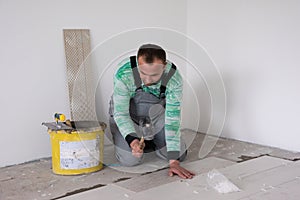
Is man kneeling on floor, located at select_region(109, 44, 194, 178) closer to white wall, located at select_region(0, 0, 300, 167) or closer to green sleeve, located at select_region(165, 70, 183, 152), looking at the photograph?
green sleeve, located at select_region(165, 70, 183, 152)

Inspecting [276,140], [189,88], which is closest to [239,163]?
[276,140]

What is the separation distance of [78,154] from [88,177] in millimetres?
118

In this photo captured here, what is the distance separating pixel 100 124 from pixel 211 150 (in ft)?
2.31

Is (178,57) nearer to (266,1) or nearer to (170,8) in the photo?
(170,8)

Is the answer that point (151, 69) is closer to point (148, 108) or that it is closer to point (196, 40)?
point (148, 108)

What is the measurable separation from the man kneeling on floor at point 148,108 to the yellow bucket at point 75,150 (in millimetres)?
145

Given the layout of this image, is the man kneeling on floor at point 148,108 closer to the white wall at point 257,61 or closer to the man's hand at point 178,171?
the man's hand at point 178,171

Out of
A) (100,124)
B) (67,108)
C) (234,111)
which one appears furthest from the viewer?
(234,111)

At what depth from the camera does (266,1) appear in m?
2.24

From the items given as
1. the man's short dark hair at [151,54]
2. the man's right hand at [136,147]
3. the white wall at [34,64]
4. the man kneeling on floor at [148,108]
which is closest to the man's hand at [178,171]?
the man kneeling on floor at [148,108]

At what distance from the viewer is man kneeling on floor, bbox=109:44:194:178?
1.71 meters

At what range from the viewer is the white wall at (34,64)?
1922 mm

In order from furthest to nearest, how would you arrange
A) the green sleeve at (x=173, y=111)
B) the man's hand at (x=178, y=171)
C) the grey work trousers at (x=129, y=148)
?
1. the grey work trousers at (x=129, y=148)
2. the green sleeve at (x=173, y=111)
3. the man's hand at (x=178, y=171)

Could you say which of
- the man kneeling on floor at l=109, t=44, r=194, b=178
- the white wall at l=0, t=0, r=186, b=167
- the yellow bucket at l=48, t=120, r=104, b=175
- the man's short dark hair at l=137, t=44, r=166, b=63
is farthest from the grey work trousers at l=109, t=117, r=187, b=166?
the man's short dark hair at l=137, t=44, r=166, b=63
